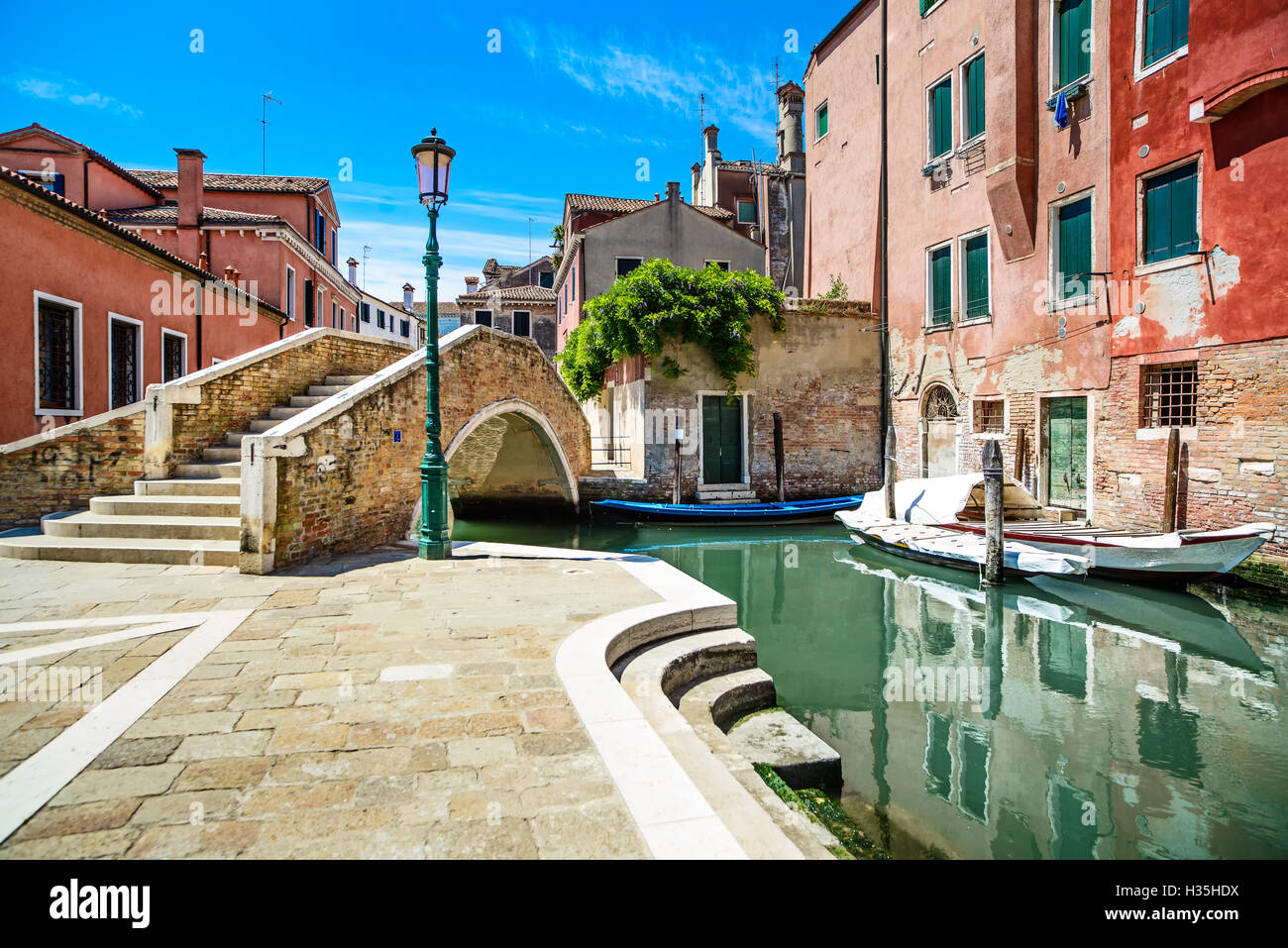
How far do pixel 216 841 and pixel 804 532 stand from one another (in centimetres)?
1305

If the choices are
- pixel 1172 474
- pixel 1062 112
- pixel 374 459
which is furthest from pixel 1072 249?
pixel 374 459

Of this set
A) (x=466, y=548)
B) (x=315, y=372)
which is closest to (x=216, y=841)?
(x=466, y=548)

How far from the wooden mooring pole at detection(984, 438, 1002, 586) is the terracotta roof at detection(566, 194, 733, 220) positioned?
51.5 ft

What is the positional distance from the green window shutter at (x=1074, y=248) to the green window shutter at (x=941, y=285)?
242 centimetres

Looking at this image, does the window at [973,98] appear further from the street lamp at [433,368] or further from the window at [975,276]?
the street lamp at [433,368]

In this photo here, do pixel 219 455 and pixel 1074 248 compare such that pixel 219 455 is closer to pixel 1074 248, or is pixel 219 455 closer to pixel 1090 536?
pixel 1090 536

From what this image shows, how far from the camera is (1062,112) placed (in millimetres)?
11250

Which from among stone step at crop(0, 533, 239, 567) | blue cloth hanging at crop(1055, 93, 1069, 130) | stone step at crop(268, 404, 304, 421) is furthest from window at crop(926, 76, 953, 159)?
stone step at crop(0, 533, 239, 567)

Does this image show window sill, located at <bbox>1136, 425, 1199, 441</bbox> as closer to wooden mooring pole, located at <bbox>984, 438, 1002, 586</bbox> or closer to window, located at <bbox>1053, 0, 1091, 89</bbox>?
wooden mooring pole, located at <bbox>984, 438, 1002, 586</bbox>

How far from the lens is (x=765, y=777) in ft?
12.4

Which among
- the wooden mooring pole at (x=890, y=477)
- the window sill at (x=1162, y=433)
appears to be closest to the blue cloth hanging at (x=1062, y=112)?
the window sill at (x=1162, y=433)

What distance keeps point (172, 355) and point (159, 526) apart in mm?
6712

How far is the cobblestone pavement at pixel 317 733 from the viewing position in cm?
209
